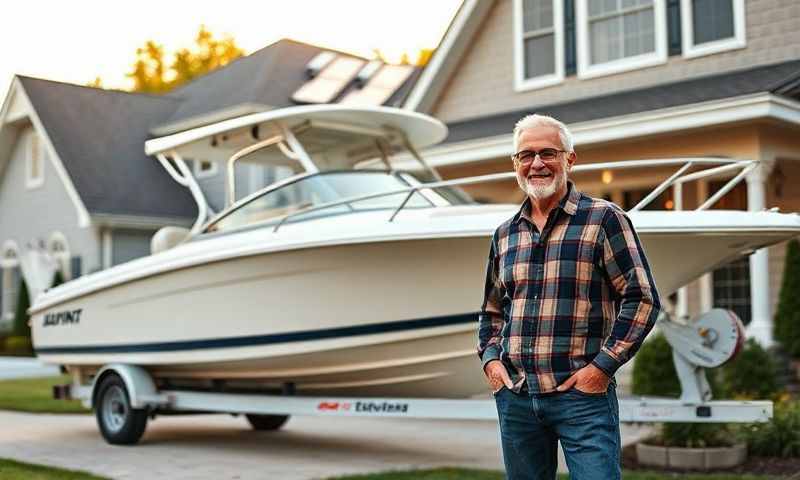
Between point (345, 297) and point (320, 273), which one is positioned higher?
point (320, 273)

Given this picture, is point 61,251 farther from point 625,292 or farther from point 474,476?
point 625,292

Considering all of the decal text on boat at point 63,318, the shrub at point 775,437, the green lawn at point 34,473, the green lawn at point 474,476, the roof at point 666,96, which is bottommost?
the green lawn at point 474,476

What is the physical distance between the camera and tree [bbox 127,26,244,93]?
151 feet

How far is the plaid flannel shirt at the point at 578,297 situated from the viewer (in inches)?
128

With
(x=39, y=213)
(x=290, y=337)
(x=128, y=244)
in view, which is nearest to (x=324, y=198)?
(x=290, y=337)

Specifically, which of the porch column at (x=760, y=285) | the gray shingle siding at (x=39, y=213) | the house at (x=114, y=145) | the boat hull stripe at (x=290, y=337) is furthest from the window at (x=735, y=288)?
the gray shingle siding at (x=39, y=213)

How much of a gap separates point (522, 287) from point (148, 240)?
21.1 meters

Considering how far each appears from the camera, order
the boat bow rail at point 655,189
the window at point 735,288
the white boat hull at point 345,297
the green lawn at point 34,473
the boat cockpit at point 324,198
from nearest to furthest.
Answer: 1. the boat bow rail at point 655,189
2. the white boat hull at point 345,297
3. the green lawn at point 34,473
4. the boat cockpit at point 324,198
5. the window at point 735,288

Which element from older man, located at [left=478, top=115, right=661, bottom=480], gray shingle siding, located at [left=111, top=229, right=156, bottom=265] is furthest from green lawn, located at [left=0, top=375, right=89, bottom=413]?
older man, located at [left=478, top=115, right=661, bottom=480]

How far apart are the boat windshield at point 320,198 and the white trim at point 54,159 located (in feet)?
49.8

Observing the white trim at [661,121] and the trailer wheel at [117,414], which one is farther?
the white trim at [661,121]

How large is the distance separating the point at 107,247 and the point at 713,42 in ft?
49.9

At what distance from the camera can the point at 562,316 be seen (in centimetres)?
330

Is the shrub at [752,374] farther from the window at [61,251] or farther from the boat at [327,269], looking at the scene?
the window at [61,251]
